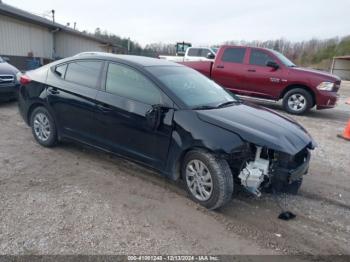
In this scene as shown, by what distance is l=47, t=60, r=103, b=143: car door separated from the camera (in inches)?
174

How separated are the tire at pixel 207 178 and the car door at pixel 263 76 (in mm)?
6746

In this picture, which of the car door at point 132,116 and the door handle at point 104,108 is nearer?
the car door at point 132,116

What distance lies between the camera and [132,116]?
153 inches

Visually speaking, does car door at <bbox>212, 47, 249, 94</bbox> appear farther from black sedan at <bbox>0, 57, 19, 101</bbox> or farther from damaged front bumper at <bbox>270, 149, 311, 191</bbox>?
damaged front bumper at <bbox>270, 149, 311, 191</bbox>

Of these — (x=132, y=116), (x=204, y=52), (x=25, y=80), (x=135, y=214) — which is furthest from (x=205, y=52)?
(x=135, y=214)

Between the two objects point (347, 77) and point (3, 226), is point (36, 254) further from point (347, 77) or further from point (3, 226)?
point (347, 77)

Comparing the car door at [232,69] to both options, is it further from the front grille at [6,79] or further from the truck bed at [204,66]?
the front grille at [6,79]

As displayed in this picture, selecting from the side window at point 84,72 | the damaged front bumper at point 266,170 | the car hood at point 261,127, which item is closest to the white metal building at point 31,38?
the side window at point 84,72

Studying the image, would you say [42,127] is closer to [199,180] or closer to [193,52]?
[199,180]

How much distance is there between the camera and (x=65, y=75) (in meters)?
4.80

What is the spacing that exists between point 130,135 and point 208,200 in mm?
1310

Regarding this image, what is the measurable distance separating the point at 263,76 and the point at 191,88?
6026 mm

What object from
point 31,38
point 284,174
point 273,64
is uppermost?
point 31,38

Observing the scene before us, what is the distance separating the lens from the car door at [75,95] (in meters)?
4.41
